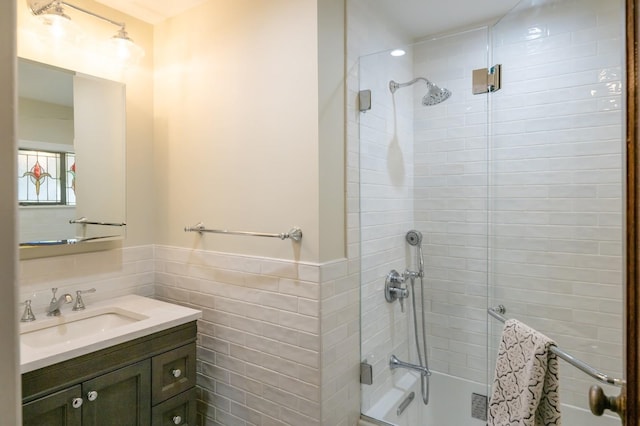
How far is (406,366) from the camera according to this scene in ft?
7.18

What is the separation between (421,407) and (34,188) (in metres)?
2.33

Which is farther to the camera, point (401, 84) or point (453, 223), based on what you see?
point (453, 223)

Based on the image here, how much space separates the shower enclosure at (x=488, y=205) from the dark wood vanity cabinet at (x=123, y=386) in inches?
36.1

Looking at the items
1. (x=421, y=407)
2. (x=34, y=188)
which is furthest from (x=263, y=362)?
(x=34, y=188)

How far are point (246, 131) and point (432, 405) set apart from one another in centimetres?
189

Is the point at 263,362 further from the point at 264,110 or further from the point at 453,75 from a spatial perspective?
the point at 453,75

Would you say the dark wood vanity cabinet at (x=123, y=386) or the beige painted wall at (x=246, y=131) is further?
the beige painted wall at (x=246, y=131)

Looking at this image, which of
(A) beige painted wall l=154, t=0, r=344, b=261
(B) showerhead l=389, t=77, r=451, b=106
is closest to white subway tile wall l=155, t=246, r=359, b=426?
(A) beige painted wall l=154, t=0, r=344, b=261

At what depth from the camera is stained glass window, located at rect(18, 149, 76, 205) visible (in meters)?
1.63

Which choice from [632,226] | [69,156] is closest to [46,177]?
[69,156]

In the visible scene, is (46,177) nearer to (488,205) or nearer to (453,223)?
(453,223)

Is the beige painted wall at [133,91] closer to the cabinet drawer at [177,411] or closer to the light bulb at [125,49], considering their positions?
the light bulb at [125,49]

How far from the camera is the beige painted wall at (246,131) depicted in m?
1.62

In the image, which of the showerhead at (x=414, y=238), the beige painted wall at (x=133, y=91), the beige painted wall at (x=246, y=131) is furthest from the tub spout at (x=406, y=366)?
the beige painted wall at (x=133, y=91)
